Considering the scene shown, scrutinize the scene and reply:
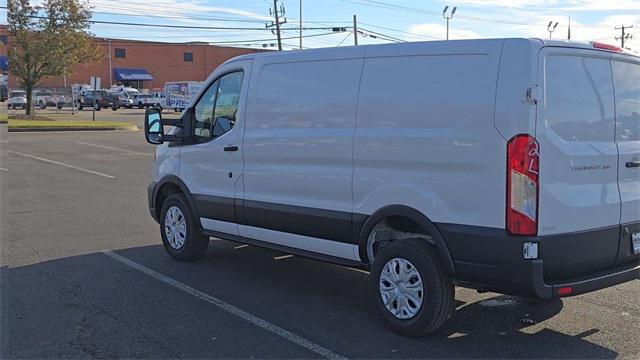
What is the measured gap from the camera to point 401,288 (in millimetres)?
4770

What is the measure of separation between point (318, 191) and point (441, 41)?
1601 mm

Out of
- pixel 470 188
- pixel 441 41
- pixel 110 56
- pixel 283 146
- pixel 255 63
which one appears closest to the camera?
pixel 470 188

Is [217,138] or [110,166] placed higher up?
[217,138]

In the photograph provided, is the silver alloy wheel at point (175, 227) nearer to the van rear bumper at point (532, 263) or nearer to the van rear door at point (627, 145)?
the van rear bumper at point (532, 263)

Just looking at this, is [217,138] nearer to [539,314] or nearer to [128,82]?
[539,314]

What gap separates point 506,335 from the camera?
15.7 ft

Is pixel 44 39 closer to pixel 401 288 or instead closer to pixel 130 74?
pixel 401 288

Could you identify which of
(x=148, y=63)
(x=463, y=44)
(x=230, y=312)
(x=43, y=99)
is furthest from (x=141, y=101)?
(x=463, y=44)

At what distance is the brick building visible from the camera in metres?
79.2

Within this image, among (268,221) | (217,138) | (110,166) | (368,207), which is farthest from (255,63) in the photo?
(110,166)

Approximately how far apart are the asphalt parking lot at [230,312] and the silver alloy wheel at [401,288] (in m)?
0.21

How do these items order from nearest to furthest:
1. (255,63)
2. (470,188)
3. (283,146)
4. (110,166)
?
(470,188) < (283,146) < (255,63) < (110,166)

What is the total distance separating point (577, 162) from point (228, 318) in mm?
2846

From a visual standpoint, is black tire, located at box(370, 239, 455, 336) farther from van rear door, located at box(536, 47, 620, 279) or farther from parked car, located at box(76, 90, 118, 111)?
parked car, located at box(76, 90, 118, 111)
